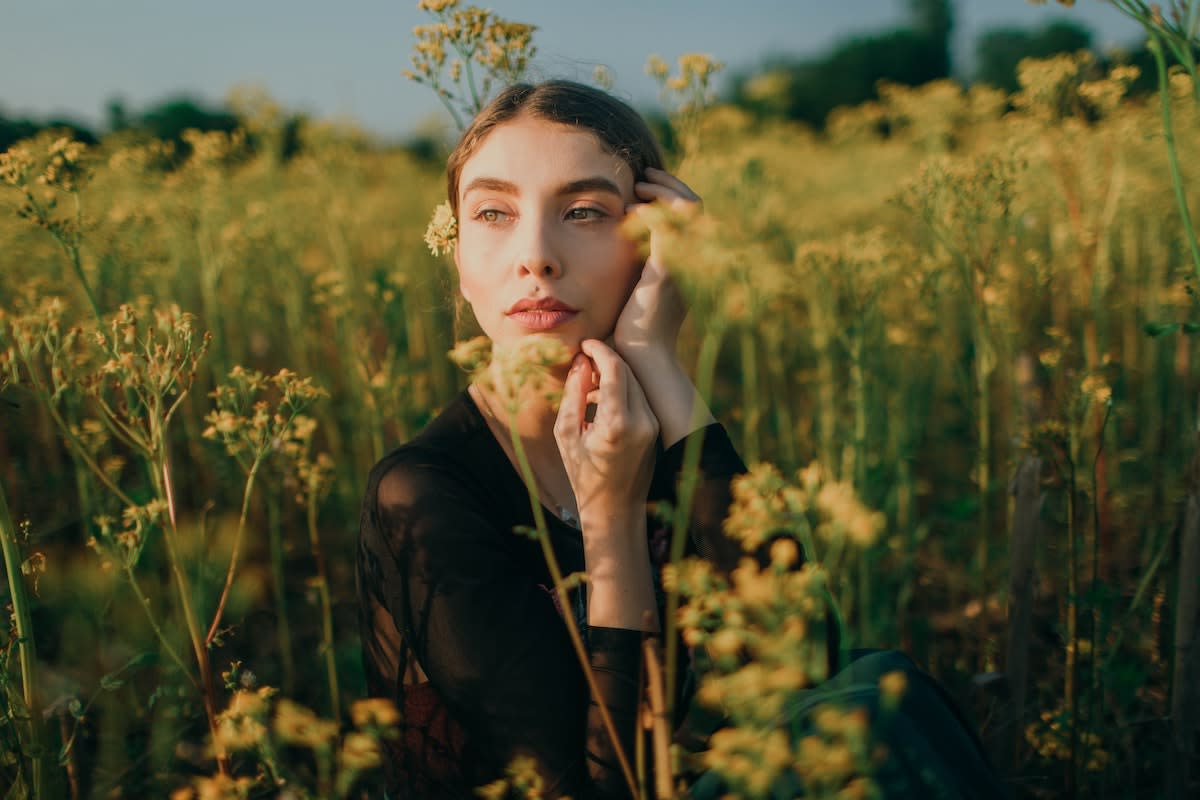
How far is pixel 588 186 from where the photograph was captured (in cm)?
176

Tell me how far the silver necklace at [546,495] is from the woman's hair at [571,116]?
1.93 feet

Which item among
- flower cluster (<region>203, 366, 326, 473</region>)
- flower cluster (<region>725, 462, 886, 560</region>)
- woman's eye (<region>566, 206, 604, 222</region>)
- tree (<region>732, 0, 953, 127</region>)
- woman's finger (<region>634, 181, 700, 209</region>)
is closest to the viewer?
flower cluster (<region>725, 462, 886, 560</region>)

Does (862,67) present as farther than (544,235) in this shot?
Yes

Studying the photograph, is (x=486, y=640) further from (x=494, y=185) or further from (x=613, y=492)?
(x=494, y=185)

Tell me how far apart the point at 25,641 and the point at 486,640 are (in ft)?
2.68

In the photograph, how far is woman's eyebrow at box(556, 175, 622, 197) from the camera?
1.74 metres

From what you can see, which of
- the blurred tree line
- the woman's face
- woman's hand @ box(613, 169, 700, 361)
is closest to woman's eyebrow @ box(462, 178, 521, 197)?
the woman's face

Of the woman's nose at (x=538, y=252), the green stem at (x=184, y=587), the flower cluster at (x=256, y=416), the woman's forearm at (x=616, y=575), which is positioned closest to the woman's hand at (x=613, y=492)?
the woman's forearm at (x=616, y=575)

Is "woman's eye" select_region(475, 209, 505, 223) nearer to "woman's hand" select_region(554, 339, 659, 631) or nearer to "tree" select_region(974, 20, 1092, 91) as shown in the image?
"woman's hand" select_region(554, 339, 659, 631)

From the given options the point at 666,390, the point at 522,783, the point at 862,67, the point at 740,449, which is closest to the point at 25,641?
the point at 522,783

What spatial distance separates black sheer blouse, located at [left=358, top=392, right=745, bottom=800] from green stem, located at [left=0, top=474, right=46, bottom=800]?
603 millimetres

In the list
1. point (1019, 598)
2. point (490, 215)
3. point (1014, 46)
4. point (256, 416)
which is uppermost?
point (1014, 46)

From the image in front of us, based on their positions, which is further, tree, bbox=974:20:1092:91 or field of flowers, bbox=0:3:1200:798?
tree, bbox=974:20:1092:91

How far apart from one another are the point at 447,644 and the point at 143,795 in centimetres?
137
